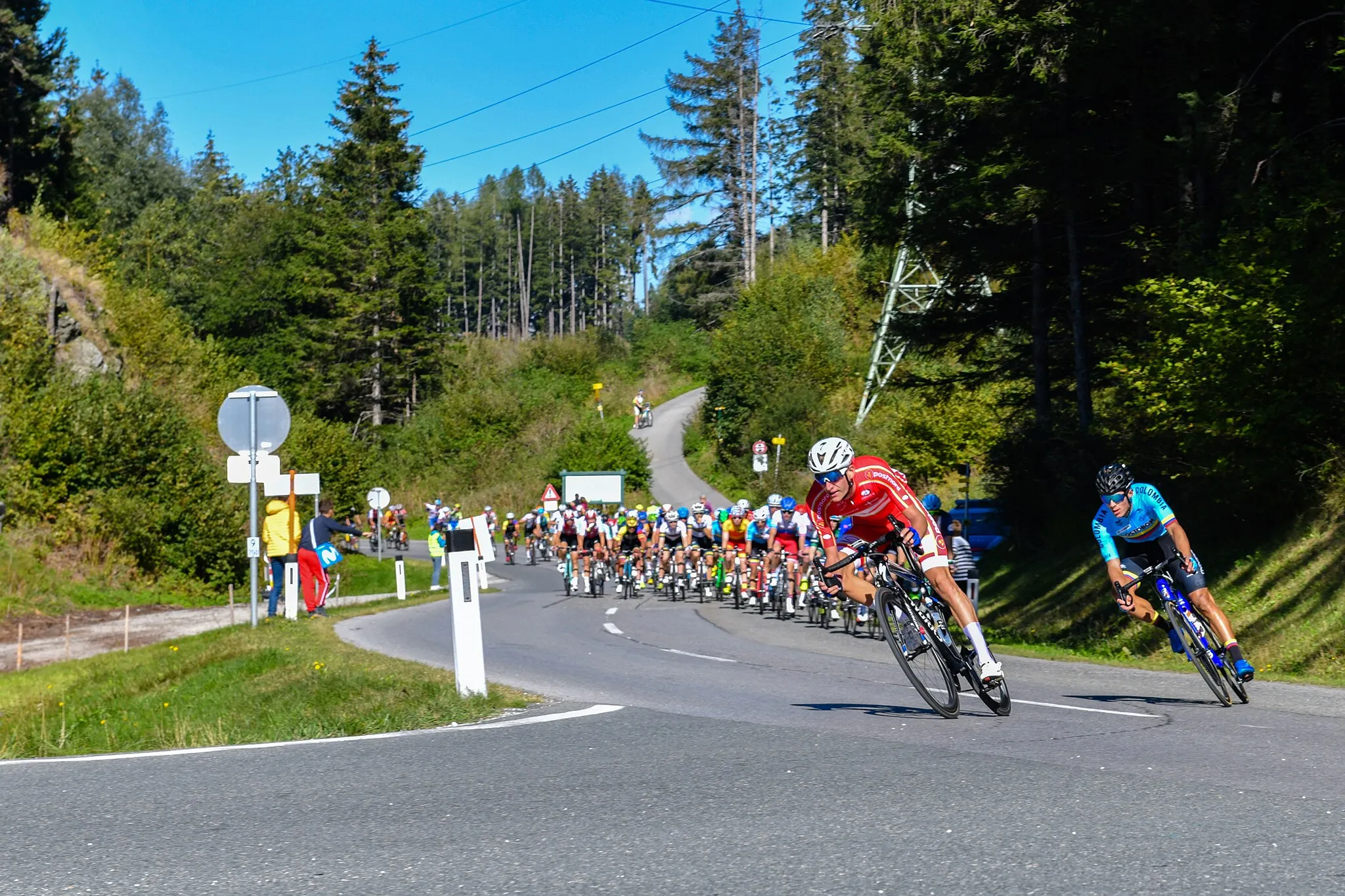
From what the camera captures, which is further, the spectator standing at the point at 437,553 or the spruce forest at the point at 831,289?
the spectator standing at the point at 437,553

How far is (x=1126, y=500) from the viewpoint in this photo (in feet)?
34.0

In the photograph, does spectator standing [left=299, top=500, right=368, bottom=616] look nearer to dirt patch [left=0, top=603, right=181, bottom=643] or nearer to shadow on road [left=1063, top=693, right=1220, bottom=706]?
dirt patch [left=0, top=603, right=181, bottom=643]

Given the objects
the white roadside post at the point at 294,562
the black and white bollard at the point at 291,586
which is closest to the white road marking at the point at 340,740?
the white roadside post at the point at 294,562

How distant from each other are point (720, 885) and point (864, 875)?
0.49 metres

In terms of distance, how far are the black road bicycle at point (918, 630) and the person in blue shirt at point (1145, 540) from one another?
1.75 metres

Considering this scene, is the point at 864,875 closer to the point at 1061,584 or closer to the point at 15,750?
the point at 15,750

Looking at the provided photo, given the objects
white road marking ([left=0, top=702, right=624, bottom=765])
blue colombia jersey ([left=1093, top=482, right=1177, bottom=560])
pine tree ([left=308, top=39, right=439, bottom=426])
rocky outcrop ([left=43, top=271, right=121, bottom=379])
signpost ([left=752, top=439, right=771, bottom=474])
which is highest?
pine tree ([left=308, top=39, right=439, bottom=426])

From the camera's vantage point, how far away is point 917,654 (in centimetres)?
907

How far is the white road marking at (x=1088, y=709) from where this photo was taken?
30.7ft

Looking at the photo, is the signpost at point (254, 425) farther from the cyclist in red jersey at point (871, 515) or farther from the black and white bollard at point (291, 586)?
the cyclist in red jersey at point (871, 515)

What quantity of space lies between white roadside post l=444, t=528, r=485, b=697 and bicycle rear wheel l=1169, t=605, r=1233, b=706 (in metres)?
5.24

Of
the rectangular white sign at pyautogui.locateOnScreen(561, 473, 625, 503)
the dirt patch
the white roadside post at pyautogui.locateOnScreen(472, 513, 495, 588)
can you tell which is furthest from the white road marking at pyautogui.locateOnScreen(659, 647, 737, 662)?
the rectangular white sign at pyautogui.locateOnScreen(561, 473, 625, 503)

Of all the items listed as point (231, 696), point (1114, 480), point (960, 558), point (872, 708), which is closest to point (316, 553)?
point (231, 696)

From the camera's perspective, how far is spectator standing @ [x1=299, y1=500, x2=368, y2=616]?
21328 millimetres
